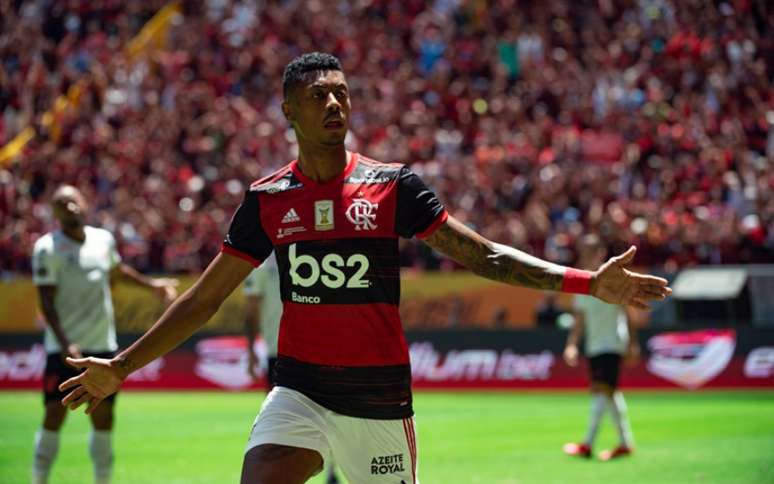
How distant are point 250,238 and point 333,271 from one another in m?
0.50

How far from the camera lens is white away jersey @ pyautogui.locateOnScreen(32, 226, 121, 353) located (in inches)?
437

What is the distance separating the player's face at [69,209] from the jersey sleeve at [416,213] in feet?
19.1

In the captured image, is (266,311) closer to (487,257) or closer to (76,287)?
(76,287)

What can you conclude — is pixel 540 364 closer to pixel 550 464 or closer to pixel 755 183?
pixel 755 183

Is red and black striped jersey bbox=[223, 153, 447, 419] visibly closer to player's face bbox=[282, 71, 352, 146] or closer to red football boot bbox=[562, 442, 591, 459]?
player's face bbox=[282, 71, 352, 146]

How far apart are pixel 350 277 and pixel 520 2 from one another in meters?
24.4

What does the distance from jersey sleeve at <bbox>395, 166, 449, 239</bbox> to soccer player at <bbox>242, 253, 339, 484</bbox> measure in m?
5.46

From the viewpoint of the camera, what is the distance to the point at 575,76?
87.2 feet

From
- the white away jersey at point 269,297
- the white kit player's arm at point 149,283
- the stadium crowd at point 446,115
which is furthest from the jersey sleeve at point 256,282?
the stadium crowd at point 446,115

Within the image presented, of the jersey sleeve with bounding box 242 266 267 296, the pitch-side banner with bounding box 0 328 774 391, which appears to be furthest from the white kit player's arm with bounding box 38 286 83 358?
the pitch-side banner with bounding box 0 328 774 391

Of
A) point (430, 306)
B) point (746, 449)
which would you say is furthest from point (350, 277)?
point (430, 306)

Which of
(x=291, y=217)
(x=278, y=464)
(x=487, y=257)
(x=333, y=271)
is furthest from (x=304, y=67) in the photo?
(x=278, y=464)

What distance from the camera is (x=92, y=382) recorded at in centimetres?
596

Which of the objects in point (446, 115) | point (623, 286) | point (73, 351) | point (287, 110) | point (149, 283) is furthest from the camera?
point (446, 115)
